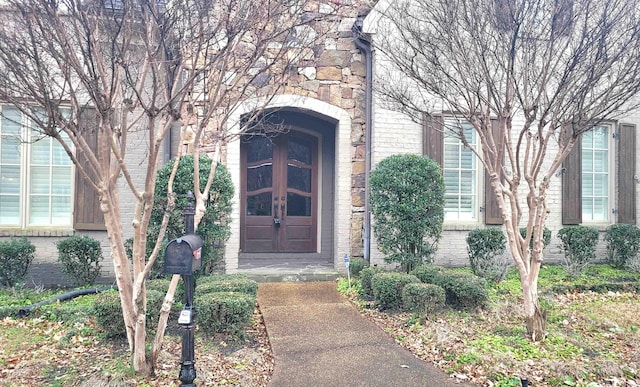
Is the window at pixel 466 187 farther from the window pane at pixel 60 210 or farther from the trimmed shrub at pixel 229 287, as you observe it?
the window pane at pixel 60 210

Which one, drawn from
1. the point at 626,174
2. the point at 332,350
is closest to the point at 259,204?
the point at 332,350

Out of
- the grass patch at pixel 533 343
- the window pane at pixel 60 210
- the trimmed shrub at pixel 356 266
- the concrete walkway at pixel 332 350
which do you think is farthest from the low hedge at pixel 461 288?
the window pane at pixel 60 210

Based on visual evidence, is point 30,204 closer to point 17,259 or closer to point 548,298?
point 17,259

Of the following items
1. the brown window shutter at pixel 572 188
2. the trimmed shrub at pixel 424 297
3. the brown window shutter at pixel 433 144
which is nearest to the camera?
the trimmed shrub at pixel 424 297

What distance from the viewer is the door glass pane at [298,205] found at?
27.7 feet

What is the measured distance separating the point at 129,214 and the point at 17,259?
1579 millimetres

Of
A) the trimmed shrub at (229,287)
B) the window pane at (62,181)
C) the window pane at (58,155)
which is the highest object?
the window pane at (58,155)

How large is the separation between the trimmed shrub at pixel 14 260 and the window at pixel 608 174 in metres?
9.38

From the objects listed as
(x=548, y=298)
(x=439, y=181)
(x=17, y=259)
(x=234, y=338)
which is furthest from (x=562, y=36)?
(x=17, y=259)

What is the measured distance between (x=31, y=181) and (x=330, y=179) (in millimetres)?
5091

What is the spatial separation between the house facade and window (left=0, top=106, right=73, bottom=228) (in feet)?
0.05

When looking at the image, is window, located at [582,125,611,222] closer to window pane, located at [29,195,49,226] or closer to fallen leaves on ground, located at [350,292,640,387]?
fallen leaves on ground, located at [350,292,640,387]

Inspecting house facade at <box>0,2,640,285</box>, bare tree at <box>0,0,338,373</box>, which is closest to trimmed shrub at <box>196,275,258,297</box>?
bare tree at <box>0,0,338,373</box>

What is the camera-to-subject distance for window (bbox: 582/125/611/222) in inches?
319
